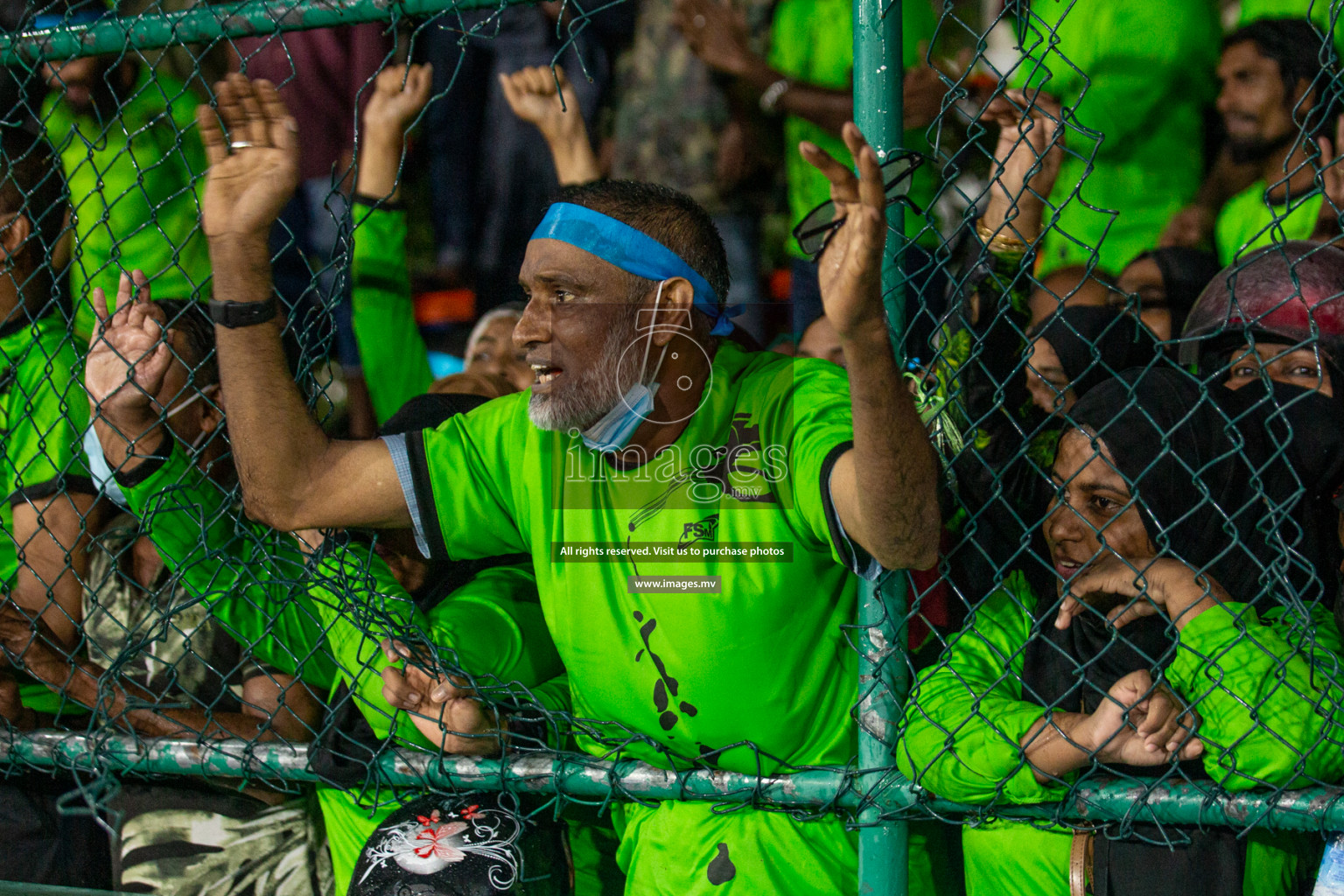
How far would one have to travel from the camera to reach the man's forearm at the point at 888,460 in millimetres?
1748

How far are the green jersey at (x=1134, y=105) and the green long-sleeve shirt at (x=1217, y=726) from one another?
5.06 feet

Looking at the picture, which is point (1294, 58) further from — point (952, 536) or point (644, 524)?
point (644, 524)

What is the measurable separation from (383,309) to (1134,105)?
2.28 meters

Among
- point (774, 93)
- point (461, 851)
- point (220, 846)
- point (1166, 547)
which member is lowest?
point (220, 846)

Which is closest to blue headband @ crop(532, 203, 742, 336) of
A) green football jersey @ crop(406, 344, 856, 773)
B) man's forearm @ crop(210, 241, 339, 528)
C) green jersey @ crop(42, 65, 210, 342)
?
green football jersey @ crop(406, 344, 856, 773)

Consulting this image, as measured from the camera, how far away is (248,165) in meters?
2.30

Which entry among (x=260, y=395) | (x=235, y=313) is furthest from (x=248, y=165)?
(x=260, y=395)

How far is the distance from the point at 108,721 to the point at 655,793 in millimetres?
1277

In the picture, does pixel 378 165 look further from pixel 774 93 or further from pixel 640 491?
pixel 640 491

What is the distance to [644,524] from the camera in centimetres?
228

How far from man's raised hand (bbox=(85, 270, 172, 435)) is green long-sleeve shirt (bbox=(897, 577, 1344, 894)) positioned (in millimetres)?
1855

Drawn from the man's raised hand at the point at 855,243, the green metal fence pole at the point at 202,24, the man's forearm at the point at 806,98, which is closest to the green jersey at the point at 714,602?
the man's raised hand at the point at 855,243

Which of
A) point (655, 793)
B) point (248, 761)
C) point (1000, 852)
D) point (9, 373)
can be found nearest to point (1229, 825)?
point (1000, 852)

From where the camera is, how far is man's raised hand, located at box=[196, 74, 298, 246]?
228 cm
